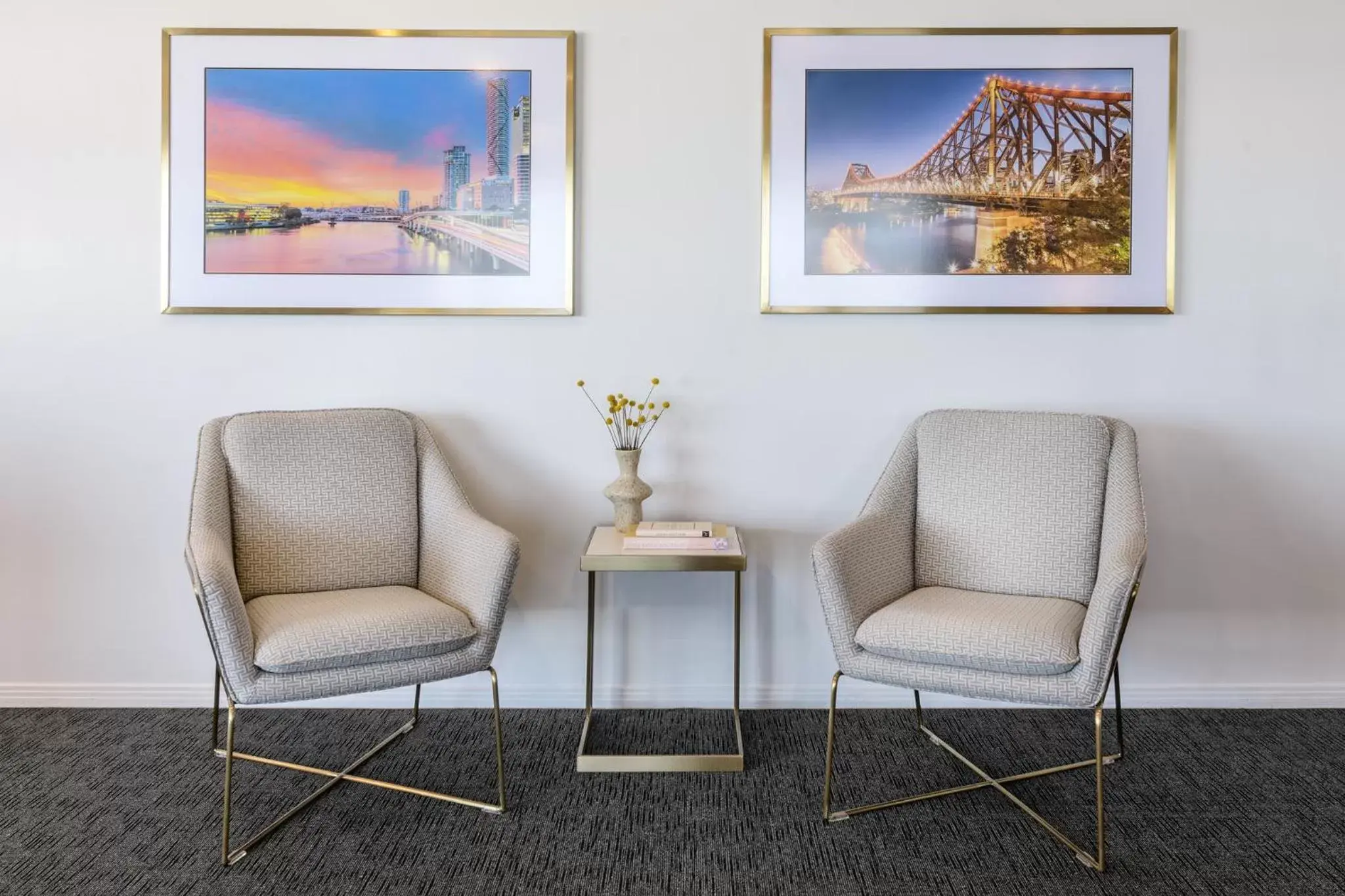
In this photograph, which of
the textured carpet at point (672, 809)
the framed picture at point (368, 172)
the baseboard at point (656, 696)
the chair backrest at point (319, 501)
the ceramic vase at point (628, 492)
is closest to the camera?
the textured carpet at point (672, 809)

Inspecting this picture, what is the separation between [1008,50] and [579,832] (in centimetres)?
266

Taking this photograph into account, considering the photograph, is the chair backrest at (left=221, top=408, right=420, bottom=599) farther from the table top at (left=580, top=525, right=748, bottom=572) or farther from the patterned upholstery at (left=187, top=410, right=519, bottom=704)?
the table top at (left=580, top=525, right=748, bottom=572)

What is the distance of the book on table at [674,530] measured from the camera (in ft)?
8.96

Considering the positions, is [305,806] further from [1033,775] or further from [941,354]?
[941,354]

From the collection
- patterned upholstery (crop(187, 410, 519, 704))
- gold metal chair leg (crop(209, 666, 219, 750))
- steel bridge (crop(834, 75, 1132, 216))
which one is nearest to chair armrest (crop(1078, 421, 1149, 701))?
steel bridge (crop(834, 75, 1132, 216))

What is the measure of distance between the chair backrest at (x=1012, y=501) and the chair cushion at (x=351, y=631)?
4.52ft

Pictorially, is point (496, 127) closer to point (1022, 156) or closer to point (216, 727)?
point (1022, 156)

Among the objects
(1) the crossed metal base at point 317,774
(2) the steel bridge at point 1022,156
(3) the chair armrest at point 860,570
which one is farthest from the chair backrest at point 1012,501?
(1) the crossed metal base at point 317,774

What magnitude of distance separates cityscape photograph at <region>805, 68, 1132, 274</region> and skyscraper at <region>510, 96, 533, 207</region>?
2.92 feet

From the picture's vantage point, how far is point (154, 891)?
2.08 metres

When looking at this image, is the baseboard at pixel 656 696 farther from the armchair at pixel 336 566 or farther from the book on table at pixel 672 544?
the book on table at pixel 672 544

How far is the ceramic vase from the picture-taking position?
2889 millimetres

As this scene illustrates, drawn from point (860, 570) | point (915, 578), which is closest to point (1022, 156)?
point (915, 578)

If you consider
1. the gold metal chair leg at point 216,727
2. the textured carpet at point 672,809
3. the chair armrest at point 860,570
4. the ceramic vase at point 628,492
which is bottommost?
the textured carpet at point 672,809
